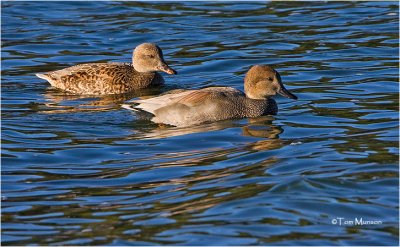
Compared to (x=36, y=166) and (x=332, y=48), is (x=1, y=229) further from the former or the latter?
(x=332, y=48)

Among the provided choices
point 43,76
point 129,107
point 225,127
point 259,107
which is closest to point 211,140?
point 225,127

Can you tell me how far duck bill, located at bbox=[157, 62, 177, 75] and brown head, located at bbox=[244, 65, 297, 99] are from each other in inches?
97.0

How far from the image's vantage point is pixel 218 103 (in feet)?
40.8

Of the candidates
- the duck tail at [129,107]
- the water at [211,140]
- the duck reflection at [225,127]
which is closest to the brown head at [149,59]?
the water at [211,140]

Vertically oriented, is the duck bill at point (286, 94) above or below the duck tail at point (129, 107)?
above

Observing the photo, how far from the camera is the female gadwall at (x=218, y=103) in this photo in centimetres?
1241

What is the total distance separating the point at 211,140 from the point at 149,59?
413 cm

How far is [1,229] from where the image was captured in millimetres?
8383

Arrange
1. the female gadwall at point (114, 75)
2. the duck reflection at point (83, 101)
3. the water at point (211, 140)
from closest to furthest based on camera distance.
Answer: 1. the water at point (211, 140)
2. the duck reflection at point (83, 101)
3. the female gadwall at point (114, 75)

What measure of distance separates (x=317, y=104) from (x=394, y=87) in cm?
135

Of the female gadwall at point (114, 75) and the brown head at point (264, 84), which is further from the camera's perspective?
the female gadwall at point (114, 75)

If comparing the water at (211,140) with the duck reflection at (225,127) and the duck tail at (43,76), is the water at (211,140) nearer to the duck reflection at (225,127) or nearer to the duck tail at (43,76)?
the duck reflection at (225,127)

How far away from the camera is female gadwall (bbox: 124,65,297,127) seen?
12.4m

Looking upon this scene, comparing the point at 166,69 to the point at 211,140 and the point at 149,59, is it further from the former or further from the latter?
the point at 211,140
